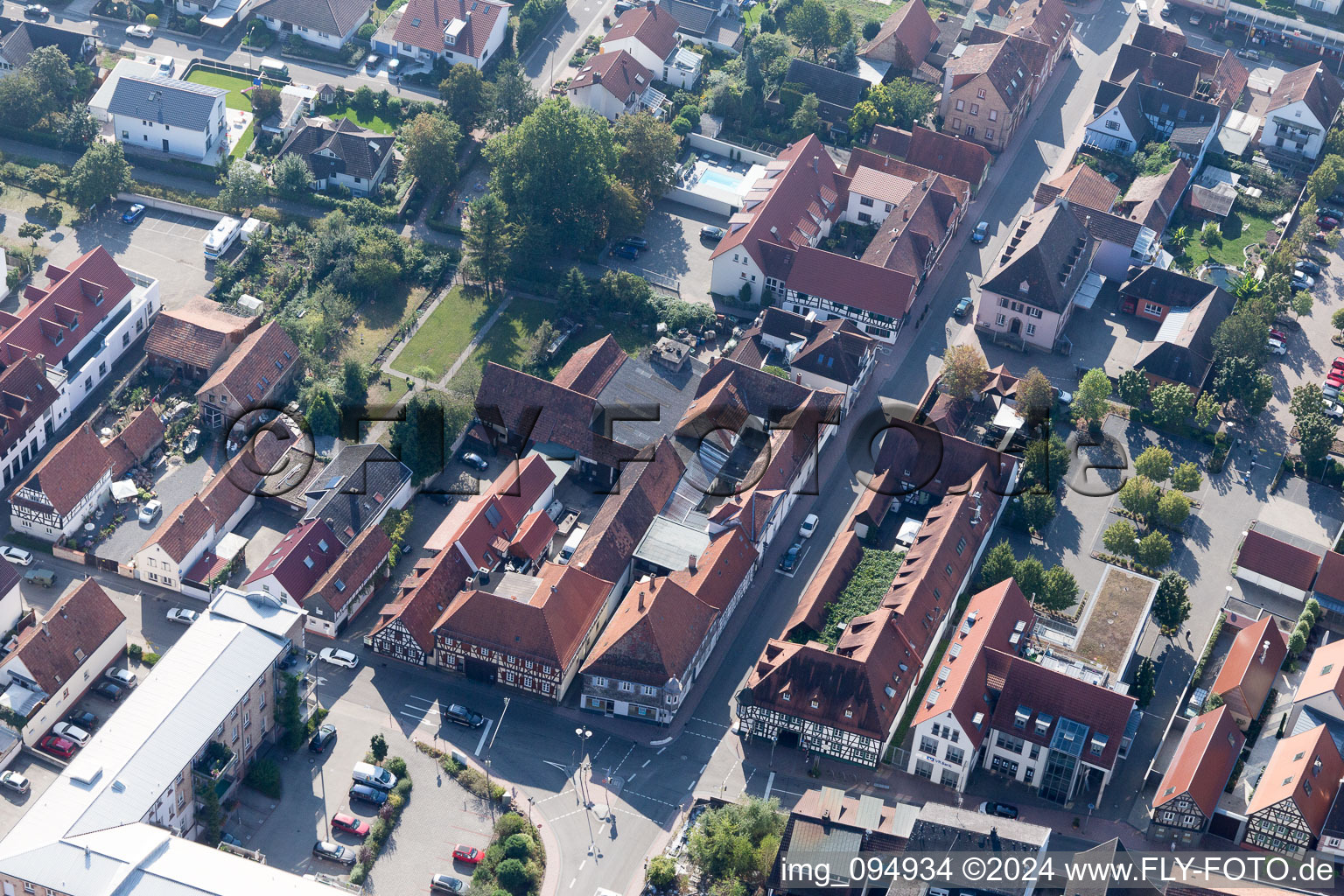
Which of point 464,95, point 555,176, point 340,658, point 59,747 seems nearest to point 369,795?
point 340,658

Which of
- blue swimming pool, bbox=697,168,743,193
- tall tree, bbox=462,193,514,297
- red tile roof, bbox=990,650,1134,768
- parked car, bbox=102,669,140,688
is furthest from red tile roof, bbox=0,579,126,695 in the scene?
blue swimming pool, bbox=697,168,743,193

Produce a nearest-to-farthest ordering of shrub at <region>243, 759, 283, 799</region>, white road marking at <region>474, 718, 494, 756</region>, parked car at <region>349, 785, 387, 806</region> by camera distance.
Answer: parked car at <region>349, 785, 387, 806</region>, shrub at <region>243, 759, 283, 799</region>, white road marking at <region>474, 718, 494, 756</region>

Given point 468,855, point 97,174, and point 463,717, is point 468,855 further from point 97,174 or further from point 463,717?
point 97,174

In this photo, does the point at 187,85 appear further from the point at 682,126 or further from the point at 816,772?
the point at 816,772

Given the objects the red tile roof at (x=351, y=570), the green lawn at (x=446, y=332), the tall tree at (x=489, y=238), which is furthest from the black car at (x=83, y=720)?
the tall tree at (x=489, y=238)

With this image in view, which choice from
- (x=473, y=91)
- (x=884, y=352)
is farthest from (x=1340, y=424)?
(x=473, y=91)

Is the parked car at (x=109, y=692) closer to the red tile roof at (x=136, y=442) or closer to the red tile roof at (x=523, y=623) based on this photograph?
the red tile roof at (x=136, y=442)

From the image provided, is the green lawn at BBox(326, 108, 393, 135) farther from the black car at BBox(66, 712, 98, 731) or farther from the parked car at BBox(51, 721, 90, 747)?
the parked car at BBox(51, 721, 90, 747)
